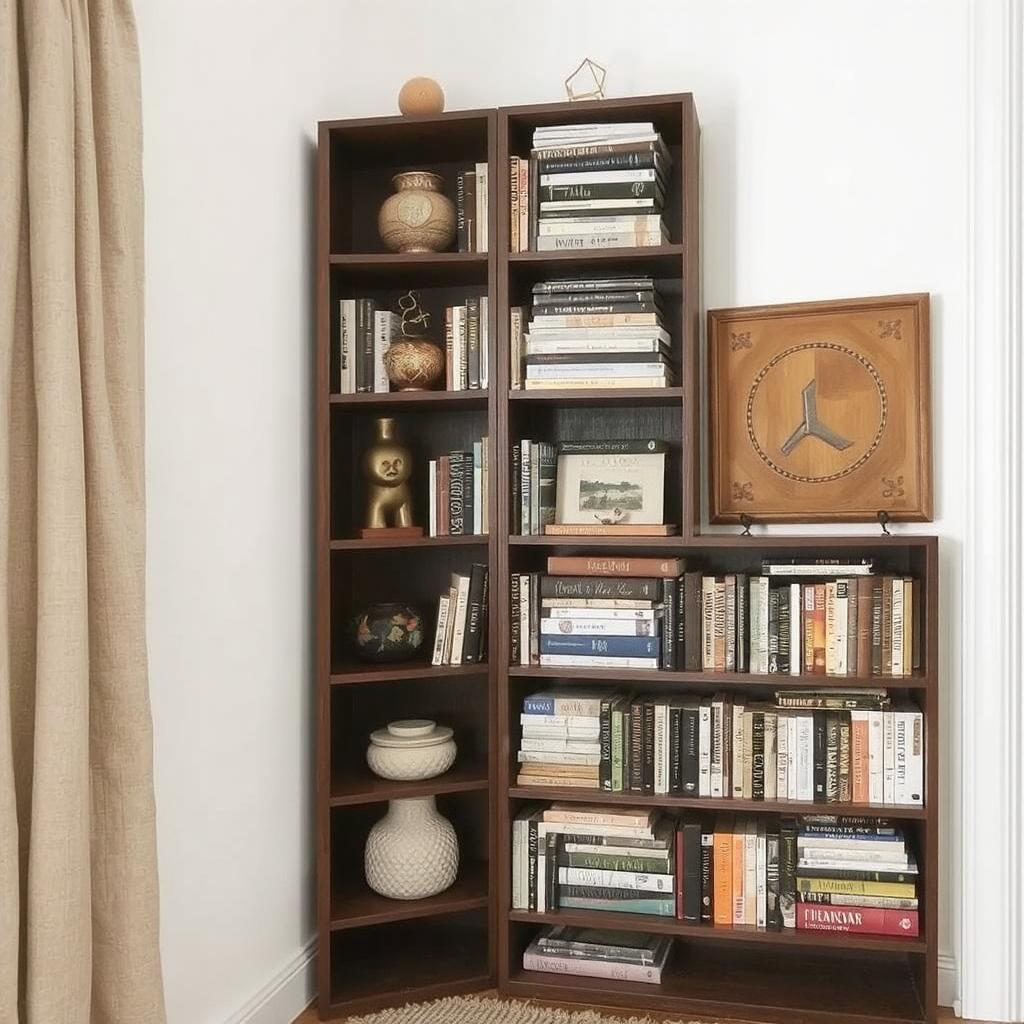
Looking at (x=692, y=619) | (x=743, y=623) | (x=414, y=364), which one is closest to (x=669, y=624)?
(x=692, y=619)

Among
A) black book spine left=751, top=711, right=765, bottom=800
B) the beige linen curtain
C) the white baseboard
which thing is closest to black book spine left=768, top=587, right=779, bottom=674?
black book spine left=751, top=711, right=765, bottom=800

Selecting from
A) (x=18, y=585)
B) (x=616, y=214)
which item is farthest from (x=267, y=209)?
(x=18, y=585)

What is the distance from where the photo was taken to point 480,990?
8.18 feet

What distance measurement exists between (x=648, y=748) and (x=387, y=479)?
876 mm

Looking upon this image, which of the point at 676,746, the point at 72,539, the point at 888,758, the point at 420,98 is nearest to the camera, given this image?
the point at 72,539

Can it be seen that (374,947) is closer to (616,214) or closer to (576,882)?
(576,882)

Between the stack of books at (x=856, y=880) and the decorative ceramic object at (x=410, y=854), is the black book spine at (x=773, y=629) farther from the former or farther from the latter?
the decorative ceramic object at (x=410, y=854)

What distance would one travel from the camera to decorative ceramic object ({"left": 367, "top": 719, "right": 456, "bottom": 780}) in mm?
2498

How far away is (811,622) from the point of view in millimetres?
2352

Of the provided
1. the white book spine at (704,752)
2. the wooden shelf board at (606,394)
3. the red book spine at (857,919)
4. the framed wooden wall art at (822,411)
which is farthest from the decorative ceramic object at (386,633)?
the red book spine at (857,919)

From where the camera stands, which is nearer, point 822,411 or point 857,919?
point 857,919

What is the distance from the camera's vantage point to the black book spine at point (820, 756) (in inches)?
92.1

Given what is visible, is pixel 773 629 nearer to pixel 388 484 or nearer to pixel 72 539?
pixel 388 484

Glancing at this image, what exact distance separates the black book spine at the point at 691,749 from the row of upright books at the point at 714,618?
0.11 metres
